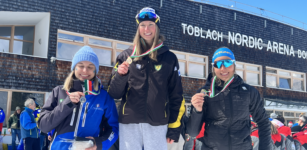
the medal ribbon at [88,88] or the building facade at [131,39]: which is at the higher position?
the building facade at [131,39]

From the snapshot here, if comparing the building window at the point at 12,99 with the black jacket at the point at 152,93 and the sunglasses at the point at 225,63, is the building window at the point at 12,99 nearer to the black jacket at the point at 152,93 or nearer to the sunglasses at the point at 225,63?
the black jacket at the point at 152,93

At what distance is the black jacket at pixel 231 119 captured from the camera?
3.02m

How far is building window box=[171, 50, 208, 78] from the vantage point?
643 inches

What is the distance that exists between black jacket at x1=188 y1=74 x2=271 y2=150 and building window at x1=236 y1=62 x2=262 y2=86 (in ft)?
51.8

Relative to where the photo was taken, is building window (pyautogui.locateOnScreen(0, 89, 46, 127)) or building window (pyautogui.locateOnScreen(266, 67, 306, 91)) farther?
building window (pyautogui.locateOnScreen(266, 67, 306, 91))

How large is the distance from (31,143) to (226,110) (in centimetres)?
665

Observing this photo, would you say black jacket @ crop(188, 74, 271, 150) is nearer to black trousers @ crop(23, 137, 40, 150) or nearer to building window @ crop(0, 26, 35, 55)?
black trousers @ crop(23, 137, 40, 150)

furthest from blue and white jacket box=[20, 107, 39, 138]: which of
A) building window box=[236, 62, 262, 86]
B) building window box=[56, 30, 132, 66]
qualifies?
building window box=[236, 62, 262, 86]

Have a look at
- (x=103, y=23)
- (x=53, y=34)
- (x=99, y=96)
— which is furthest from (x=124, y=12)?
(x=99, y=96)

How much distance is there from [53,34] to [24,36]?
6.76 feet

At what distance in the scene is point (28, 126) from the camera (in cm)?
766

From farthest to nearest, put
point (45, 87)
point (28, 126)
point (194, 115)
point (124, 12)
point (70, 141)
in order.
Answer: point (124, 12)
point (45, 87)
point (28, 126)
point (194, 115)
point (70, 141)

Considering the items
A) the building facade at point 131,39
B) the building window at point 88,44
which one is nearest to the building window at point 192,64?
the building facade at point 131,39

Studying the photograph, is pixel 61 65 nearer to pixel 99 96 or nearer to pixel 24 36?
pixel 24 36
